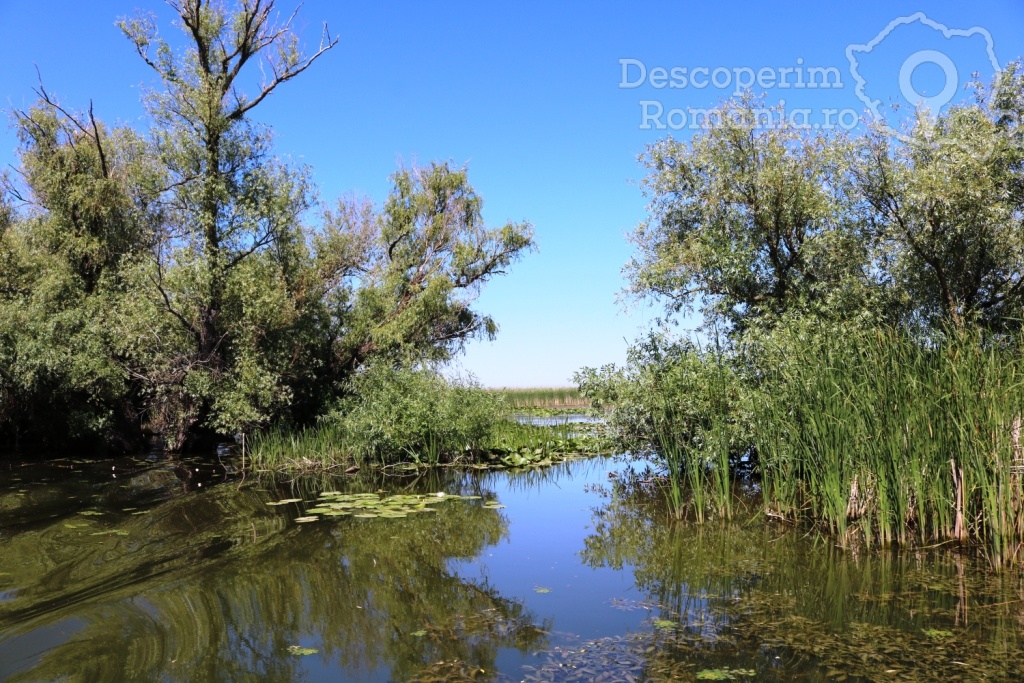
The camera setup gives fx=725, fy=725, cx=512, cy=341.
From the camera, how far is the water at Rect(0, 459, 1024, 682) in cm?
513

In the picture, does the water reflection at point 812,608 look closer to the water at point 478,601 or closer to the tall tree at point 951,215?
the water at point 478,601

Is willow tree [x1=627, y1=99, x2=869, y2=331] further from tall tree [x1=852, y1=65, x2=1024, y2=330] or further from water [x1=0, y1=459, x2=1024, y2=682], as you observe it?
water [x1=0, y1=459, x2=1024, y2=682]

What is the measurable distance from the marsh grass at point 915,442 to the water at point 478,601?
47 cm

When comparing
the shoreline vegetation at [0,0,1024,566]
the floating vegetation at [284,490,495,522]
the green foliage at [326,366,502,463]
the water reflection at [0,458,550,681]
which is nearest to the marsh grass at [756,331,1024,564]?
the shoreline vegetation at [0,0,1024,566]

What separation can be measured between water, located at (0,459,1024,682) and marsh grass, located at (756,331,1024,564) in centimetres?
47

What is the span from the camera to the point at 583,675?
196 inches

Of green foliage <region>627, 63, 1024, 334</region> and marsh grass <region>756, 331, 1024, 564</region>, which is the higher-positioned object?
green foliage <region>627, 63, 1024, 334</region>

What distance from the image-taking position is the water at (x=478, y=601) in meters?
5.13

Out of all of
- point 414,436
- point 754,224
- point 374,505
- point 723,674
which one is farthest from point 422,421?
point 723,674

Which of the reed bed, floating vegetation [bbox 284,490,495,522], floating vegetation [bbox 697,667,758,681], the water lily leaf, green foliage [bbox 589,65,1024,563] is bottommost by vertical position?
floating vegetation [bbox 697,667,758,681]

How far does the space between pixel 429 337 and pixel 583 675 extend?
735 inches

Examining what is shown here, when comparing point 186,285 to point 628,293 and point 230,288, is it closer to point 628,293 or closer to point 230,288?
point 230,288

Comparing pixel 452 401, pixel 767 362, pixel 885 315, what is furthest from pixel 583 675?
pixel 452 401

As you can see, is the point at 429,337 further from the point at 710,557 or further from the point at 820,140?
the point at 710,557
